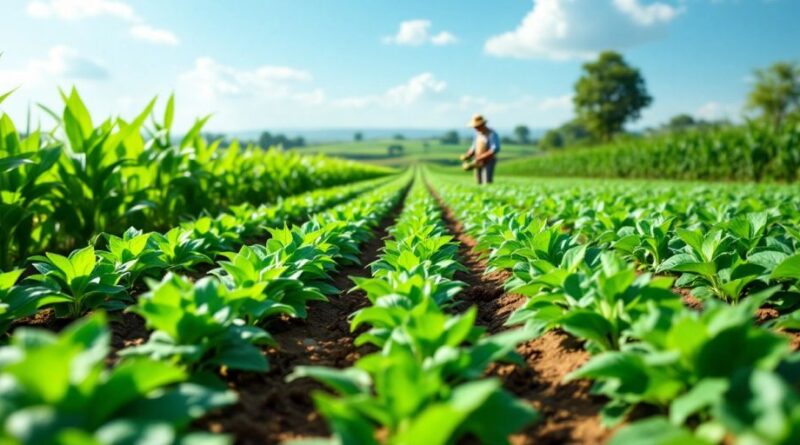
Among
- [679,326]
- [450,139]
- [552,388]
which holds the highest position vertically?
[450,139]

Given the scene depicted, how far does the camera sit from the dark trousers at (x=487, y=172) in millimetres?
13562

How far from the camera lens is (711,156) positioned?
20750 mm

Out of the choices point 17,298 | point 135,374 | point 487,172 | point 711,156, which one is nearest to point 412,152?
point 711,156

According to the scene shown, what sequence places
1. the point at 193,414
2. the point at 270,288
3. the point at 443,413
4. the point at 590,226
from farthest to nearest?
1. the point at 590,226
2. the point at 270,288
3. the point at 193,414
4. the point at 443,413

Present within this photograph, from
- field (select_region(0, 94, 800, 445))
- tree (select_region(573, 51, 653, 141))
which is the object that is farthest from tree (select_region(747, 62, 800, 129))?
field (select_region(0, 94, 800, 445))

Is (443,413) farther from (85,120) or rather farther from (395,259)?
(85,120)

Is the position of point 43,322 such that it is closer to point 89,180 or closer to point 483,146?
point 89,180

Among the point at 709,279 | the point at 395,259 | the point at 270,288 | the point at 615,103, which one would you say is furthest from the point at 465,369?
the point at 615,103

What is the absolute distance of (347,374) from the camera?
153 centimetres

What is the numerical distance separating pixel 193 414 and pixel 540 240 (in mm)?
2271

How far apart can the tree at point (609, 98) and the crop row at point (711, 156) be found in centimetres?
3658

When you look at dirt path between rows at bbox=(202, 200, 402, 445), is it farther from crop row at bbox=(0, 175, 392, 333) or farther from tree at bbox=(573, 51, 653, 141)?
tree at bbox=(573, 51, 653, 141)

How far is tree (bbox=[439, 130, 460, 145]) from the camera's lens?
13118 cm

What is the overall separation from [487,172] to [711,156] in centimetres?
1281
